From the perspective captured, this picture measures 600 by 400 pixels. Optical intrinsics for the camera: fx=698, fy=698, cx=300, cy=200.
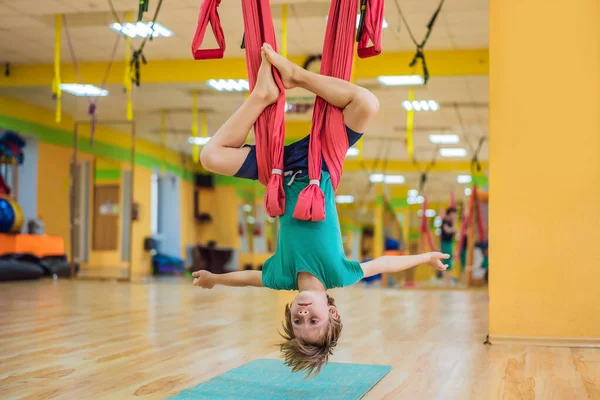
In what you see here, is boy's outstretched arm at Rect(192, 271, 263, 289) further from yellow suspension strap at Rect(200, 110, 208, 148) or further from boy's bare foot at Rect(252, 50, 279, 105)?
yellow suspension strap at Rect(200, 110, 208, 148)

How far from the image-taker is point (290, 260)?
2766 mm

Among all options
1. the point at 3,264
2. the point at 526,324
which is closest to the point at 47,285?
the point at 3,264

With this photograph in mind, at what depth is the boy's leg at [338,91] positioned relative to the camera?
276 centimetres

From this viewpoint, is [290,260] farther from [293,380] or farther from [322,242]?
[293,380]

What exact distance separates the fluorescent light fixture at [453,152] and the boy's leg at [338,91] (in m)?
13.4

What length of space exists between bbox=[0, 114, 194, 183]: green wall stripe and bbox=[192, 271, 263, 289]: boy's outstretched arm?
9.90 meters

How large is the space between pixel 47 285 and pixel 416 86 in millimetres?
6115

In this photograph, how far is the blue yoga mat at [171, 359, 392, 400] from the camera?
289cm

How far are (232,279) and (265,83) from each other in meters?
0.84

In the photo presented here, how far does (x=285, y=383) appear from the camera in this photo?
3.17 m

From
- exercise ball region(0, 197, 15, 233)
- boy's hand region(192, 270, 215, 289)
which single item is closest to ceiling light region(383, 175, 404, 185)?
exercise ball region(0, 197, 15, 233)

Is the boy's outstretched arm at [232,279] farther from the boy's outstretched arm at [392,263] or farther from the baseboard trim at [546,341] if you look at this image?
the baseboard trim at [546,341]

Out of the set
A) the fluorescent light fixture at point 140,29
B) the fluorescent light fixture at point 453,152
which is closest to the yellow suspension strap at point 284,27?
the fluorescent light fixture at point 140,29

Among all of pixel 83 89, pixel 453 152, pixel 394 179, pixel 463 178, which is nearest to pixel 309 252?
pixel 83 89
